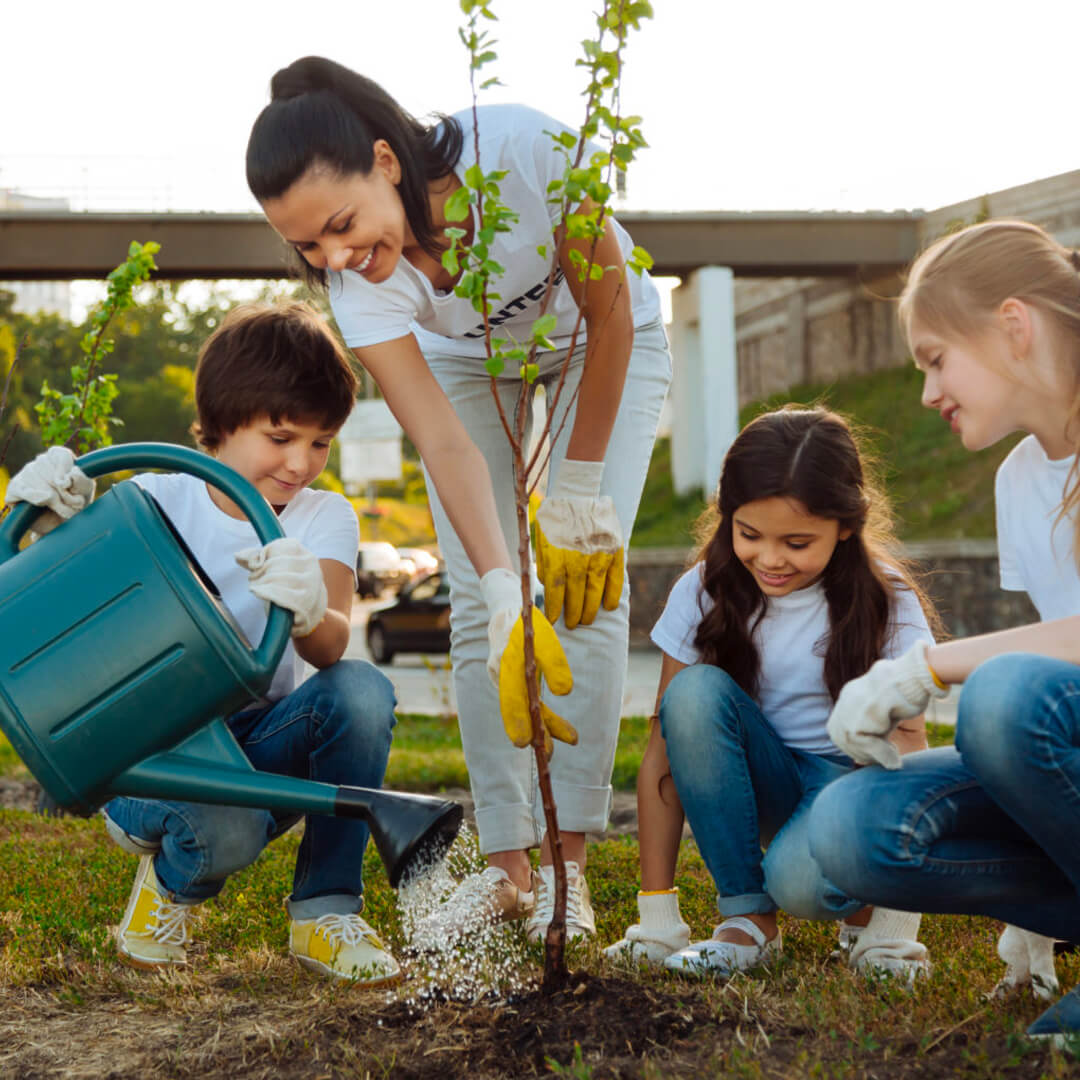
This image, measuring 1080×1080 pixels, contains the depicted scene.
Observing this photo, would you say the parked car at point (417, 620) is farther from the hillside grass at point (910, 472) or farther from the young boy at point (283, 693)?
the young boy at point (283, 693)

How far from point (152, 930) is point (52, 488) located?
2.73 feet

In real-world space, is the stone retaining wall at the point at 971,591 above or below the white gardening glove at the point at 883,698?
below

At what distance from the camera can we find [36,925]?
7.72 ft

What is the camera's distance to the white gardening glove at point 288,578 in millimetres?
1761

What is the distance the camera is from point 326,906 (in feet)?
6.81

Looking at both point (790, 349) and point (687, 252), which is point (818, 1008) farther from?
point (790, 349)

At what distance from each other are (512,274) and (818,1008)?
4.42 ft

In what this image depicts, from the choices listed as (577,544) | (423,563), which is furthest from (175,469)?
(423,563)

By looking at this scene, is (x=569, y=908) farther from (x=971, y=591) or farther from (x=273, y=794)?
(x=971, y=591)

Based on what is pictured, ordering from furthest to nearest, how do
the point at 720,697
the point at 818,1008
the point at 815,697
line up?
the point at 815,697
the point at 720,697
the point at 818,1008

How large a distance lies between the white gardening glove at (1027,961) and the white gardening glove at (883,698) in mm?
482

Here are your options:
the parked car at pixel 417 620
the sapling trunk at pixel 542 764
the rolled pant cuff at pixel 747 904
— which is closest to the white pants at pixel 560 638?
the rolled pant cuff at pixel 747 904

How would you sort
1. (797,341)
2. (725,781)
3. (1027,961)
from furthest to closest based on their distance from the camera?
(797,341) → (725,781) → (1027,961)

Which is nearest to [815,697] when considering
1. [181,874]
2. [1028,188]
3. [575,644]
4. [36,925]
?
[575,644]
